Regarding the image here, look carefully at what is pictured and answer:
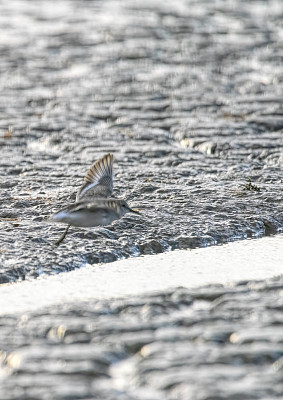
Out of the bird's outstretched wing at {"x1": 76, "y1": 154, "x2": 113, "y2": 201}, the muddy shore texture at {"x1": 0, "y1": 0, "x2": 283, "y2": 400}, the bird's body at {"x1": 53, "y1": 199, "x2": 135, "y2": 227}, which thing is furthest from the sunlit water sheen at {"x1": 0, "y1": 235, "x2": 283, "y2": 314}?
the bird's outstretched wing at {"x1": 76, "y1": 154, "x2": 113, "y2": 201}

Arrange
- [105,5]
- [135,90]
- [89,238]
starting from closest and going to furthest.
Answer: [89,238]
[135,90]
[105,5]

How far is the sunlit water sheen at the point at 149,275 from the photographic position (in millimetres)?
5488

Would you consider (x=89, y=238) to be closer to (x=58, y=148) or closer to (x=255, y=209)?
(x=255, y=209)

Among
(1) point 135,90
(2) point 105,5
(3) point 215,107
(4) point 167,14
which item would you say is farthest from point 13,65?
(2) point 105,5

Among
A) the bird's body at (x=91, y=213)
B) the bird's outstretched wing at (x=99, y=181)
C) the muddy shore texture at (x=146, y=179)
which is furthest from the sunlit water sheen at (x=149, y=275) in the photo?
the bird's outstretched wing at (x=99, y=181)

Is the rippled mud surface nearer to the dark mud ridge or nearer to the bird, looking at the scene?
the bird

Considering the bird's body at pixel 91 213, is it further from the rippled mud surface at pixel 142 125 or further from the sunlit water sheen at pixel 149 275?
the sunlit water sheen at pixel 149 275

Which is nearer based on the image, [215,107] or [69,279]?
[69,279]

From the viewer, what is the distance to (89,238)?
22.3 ft

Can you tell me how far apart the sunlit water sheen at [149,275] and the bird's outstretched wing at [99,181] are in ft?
2.54

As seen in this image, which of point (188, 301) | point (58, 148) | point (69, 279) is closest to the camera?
point (188, 301)

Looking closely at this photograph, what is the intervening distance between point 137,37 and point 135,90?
466 cm

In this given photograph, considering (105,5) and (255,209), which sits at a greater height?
(105,5)

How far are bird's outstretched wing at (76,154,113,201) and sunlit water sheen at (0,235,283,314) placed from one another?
77cm
